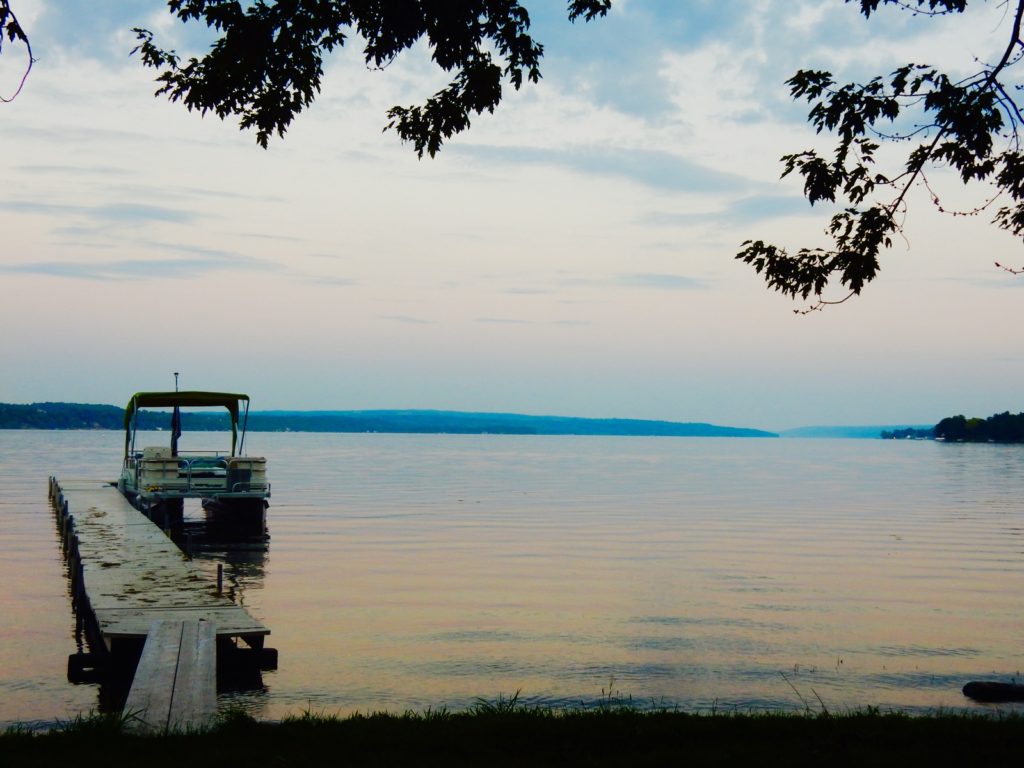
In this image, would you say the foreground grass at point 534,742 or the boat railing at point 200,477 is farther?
the boat railing at point 200,477

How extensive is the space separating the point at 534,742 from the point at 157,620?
6.25 metres

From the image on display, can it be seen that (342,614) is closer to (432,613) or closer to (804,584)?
(432,613)

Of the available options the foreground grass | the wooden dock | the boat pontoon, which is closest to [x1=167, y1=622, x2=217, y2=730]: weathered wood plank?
the wooden dock

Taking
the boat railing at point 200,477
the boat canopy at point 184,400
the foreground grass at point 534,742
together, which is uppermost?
the boat canopy at point 184,400

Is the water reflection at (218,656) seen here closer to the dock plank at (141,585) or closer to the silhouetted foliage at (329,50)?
the dock plank at (141,585)

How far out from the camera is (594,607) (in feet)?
65.8

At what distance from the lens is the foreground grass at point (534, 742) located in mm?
7887

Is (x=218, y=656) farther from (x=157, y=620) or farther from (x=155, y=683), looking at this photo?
(x=155, y=683)

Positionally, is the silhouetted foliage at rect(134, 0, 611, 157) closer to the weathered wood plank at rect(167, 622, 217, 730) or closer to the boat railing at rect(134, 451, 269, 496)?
the weathered wood plank at rect(167, 622, 217, 730)

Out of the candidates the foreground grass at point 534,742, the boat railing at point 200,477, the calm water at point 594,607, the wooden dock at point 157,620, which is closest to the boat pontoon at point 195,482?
the boat railing at point 200,477

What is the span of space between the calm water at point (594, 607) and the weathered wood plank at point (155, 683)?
1283 millimetres

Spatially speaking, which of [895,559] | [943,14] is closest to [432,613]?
[943,14]

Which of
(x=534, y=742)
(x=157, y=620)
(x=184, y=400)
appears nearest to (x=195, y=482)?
(x=184, y=400)

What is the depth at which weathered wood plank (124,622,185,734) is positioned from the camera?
8618 mm
